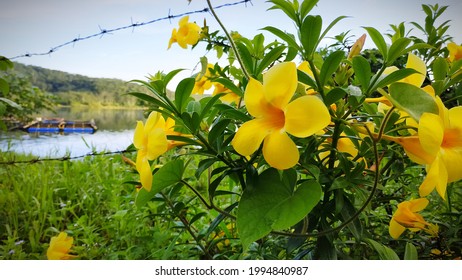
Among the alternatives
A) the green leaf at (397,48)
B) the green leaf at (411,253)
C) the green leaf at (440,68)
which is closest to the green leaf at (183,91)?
the green leaf at (397,48)

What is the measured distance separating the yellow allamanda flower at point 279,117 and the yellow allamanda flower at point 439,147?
94 millimetres

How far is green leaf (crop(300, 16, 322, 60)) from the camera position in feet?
1.20

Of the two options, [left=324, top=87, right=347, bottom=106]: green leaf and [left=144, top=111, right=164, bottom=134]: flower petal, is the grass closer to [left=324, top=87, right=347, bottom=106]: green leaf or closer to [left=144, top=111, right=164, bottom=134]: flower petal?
[left=144, top=111, right=164, bottom=134]: flower petal

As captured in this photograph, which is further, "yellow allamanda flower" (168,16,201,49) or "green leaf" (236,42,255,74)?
"yellow allamanda flower" (168,16,201,49)

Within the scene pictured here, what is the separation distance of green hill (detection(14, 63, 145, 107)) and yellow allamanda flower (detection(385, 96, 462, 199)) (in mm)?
960

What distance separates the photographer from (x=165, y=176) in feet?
1.45

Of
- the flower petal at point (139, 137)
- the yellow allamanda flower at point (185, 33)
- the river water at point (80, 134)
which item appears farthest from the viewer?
the river water at point (80, 134)

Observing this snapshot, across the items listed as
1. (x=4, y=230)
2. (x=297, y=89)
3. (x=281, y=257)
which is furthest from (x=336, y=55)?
(x=4, y=230)

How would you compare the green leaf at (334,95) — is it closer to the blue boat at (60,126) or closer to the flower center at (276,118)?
the flower center at (276,118)

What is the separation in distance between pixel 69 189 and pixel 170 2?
959mm

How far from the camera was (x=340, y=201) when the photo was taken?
1.37ft

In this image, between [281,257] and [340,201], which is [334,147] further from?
[281,257]

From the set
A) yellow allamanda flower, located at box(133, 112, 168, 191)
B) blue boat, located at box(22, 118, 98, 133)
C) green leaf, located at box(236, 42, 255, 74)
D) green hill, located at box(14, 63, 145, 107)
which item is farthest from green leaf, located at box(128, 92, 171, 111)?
blue boat, located at box(22, 118, 98, 133)

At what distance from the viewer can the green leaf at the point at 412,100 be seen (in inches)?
12.1
